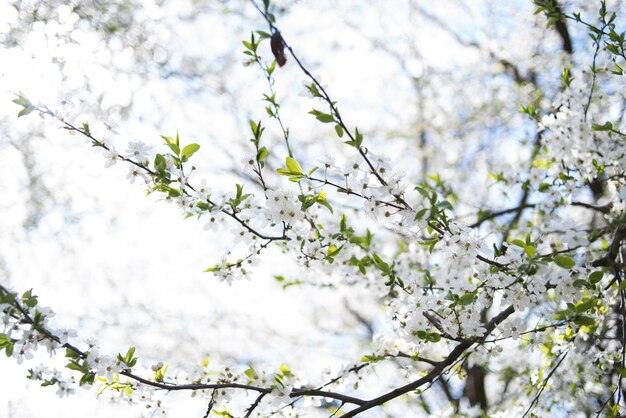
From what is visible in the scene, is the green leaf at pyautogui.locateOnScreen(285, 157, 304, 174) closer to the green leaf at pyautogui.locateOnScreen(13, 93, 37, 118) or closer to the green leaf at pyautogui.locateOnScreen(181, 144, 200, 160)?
the green leaf at pyautogui.locateOnScreen(181, 144, 200, 160)

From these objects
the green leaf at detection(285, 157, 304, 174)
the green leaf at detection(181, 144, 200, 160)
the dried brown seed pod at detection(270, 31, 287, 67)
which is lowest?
the green leaf at detection(285, 157, 304, 174)

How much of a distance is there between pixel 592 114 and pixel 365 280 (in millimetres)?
1509

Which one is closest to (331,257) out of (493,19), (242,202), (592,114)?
(242,202)

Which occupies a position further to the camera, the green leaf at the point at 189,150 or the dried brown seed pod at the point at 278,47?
the dried brown seed pod at the point at 278,47

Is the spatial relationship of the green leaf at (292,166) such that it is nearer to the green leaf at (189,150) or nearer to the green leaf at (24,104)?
the green leaf at (189,150)

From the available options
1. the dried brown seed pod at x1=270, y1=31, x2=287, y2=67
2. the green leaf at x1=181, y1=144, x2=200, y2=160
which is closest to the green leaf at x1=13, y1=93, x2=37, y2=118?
the green leaf at x1=181, y1=144, x2=200, y2=160

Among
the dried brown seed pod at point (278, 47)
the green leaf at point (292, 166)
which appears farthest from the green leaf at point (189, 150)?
the dried brown seed pod at point (278, 47)

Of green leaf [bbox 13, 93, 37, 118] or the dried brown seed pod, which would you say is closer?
green leaf [bbox 13, 93, 37, 118]

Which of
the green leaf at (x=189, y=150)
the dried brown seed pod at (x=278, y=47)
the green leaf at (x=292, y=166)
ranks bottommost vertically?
the green leaf at (x=292, y=166)

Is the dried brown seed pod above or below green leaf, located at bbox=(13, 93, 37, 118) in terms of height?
above

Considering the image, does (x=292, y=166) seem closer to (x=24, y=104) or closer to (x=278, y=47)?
(x=278, y=47)

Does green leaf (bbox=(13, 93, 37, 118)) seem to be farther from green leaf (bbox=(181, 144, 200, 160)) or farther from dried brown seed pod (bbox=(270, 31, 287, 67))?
dried brown seed pod (bbox=(270, 31, 287, 67))

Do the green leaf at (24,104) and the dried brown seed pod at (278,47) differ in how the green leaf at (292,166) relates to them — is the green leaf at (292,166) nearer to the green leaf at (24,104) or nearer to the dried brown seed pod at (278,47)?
the dried brown seed pod at (278,47)

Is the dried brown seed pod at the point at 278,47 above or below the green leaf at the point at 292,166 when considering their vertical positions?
above
